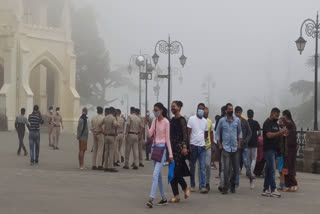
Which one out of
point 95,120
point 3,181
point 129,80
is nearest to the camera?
point 3,181

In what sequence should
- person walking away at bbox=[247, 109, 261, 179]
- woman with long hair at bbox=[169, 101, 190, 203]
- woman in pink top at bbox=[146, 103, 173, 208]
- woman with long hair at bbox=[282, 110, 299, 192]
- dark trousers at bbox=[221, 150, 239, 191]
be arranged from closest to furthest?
woman in pink top at bbox=[146, 103, 173, 208] < woman with long hair at bbox=[169, 101, 190, 203] < dark trousers at bbox=[221, 150, 239, 191] < woman with long hair at bbox=[282, 110, 299, 192] < person walking away at bbox=[247, 109, 261, 179]

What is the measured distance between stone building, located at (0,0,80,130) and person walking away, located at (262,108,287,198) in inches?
1155

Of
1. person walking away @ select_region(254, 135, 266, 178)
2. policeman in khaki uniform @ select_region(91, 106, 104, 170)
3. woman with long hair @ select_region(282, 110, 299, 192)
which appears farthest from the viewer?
policeman in khaki uniform @ select_region(91, 106, 104, 170)

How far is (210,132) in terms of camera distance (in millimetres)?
12086

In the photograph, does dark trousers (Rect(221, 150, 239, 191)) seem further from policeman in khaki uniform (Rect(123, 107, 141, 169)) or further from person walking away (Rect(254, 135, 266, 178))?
policeman in khaki uniform (Rect(123, 107, 141, 169))

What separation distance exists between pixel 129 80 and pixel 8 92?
123ft

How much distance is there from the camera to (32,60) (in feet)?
133

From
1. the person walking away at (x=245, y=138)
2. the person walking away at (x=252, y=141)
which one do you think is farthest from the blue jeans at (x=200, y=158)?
the person walking away at (x=252, y=141)

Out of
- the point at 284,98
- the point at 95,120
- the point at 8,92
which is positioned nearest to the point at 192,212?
the point at 95,120

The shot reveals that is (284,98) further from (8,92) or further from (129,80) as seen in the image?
(8,92)

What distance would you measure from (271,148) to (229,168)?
3.05 ft

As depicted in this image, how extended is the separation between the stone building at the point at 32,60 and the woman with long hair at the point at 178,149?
29.5m

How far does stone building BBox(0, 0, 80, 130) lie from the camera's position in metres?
39.1

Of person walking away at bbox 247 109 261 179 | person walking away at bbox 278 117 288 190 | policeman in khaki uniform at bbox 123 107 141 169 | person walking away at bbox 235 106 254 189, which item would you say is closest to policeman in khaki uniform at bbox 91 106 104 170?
policeman in khaki uniform at bbox 123 107 141 169
